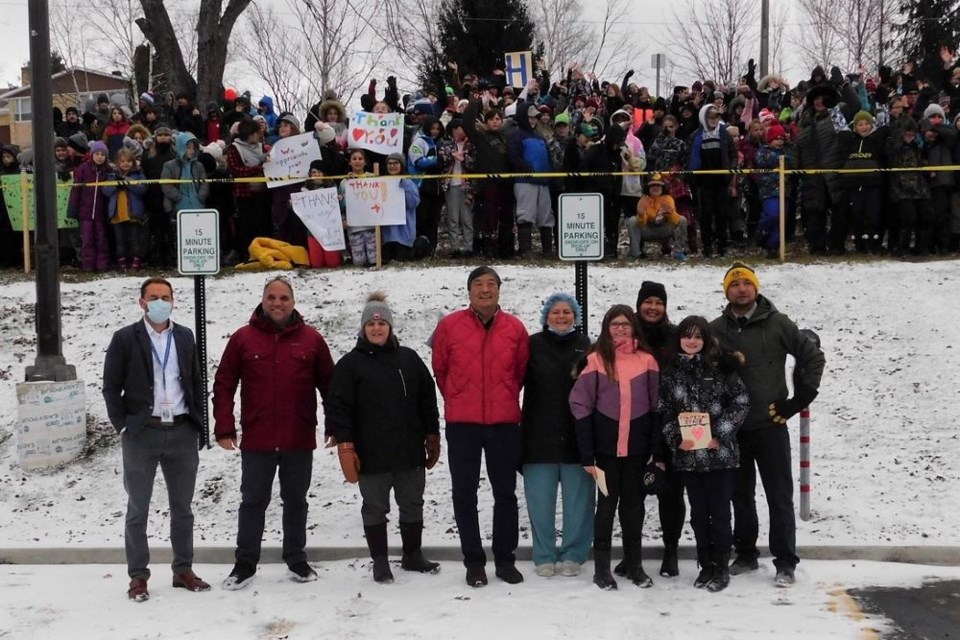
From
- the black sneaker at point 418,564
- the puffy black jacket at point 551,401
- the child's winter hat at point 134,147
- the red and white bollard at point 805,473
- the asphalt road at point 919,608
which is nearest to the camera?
the asphalt road at point 919,608

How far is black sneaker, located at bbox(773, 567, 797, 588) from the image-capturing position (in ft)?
22.6

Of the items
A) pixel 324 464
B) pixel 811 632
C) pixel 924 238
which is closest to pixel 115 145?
pixel 324 464

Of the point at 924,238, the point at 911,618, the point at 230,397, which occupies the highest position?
the point at 924,238

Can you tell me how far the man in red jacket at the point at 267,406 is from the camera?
7.06m

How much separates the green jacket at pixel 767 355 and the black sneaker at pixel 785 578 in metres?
0.94

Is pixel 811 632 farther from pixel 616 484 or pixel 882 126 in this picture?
pixel 882 126

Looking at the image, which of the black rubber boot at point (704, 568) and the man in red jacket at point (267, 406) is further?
the man in red jacket at point (267, 406)

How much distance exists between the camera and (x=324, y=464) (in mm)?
9289

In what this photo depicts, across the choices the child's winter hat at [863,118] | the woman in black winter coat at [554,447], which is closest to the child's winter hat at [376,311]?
the woman in black winter coat at [554,447]

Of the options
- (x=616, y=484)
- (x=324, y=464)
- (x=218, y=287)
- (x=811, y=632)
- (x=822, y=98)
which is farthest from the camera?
(x=822, y=98)

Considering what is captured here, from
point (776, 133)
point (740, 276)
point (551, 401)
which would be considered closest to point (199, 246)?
point (551, 401)

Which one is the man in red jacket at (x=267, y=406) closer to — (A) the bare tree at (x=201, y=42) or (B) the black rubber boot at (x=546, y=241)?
(B) the black rubber boot at (x=546, y=241)

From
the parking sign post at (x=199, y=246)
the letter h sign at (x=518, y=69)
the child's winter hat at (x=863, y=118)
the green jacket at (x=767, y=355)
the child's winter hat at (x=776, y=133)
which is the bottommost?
the green jacket at (x=767, y=355)

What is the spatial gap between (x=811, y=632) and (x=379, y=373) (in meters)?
3.11
